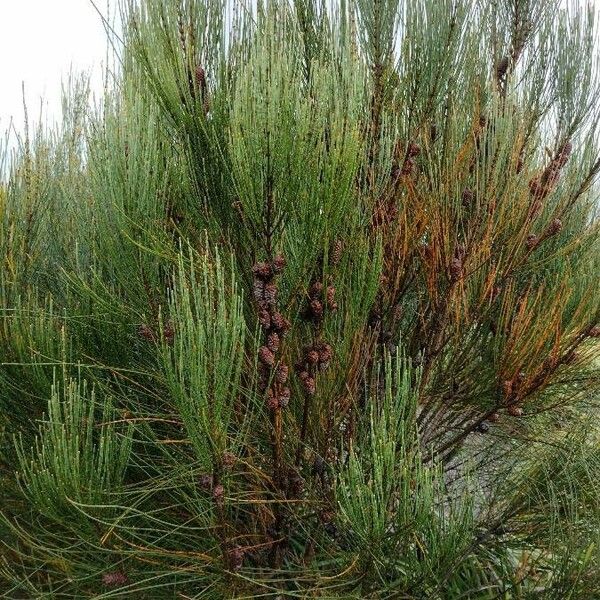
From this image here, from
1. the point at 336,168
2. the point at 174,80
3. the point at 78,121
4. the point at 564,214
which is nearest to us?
the point at 336,168

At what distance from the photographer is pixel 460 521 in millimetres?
1882

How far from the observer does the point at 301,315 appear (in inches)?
83.4

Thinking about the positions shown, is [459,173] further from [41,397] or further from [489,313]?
[41,397]

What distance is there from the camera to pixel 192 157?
2.05 meters

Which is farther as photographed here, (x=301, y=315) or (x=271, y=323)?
(x=301, y=315)

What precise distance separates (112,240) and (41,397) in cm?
56

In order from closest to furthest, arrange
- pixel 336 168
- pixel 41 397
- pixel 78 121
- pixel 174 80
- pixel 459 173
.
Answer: pixel 336 168, pixel 174 80, pixel 459 173, pixel 41 397, pixel 78 121

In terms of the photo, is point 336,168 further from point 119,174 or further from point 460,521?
point 460,521

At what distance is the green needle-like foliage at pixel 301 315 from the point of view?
1.82m

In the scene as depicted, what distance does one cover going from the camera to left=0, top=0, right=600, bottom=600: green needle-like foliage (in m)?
1.82

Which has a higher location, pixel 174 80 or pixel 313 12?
pixel 313 12

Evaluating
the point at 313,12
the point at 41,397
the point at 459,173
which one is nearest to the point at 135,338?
the point at 41,397

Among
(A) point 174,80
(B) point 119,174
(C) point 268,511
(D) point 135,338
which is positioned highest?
(A) point 174,80

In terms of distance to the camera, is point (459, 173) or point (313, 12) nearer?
point (459, 173)
